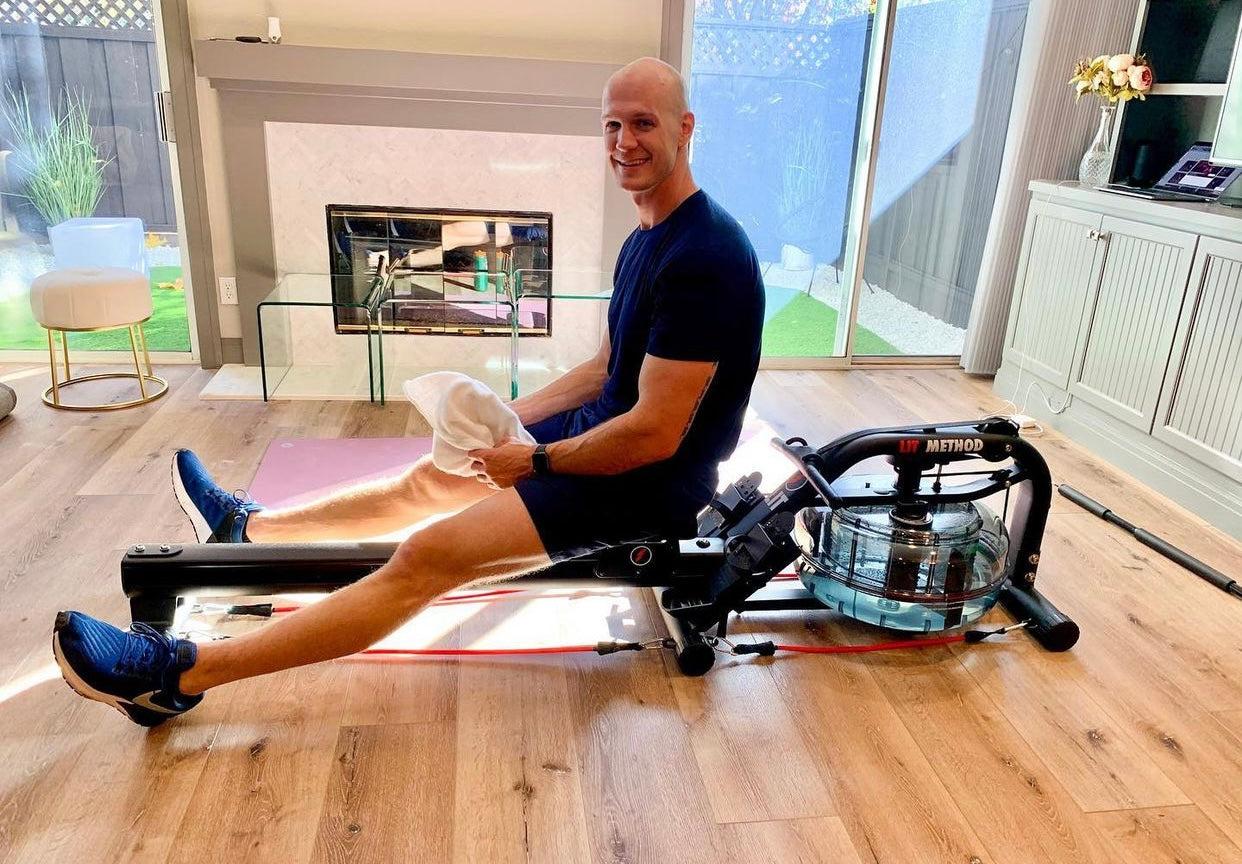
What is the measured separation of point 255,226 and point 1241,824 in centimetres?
358

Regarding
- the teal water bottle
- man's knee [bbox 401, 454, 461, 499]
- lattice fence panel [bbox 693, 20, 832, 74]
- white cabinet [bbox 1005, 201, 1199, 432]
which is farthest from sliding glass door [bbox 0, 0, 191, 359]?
white cabinet [bbox 1005, 201, 1199, 432]

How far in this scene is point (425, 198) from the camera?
386 centimetres

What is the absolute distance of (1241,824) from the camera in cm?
165

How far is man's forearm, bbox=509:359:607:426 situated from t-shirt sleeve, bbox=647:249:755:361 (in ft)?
1.49

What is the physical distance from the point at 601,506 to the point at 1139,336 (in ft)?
7.23

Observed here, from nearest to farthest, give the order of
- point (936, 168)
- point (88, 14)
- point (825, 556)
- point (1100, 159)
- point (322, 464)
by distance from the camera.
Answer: point (825, 556), point (322, 464), point (1100, 159), point (88, 14), point (936, 168)

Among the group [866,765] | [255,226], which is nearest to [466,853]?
[866,765]

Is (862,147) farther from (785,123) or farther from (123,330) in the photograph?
(123,330)

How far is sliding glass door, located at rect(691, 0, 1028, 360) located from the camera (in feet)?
12.8

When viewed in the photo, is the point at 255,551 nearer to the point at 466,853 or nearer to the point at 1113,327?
the point at 466,853

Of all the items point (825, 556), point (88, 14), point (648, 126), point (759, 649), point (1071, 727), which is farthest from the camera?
point (88, 14)

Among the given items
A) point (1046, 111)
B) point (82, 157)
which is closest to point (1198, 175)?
point (1046, 111)

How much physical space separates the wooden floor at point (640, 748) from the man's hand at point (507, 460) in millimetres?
443

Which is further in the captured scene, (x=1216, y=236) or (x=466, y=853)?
(x=1216, y=236)
